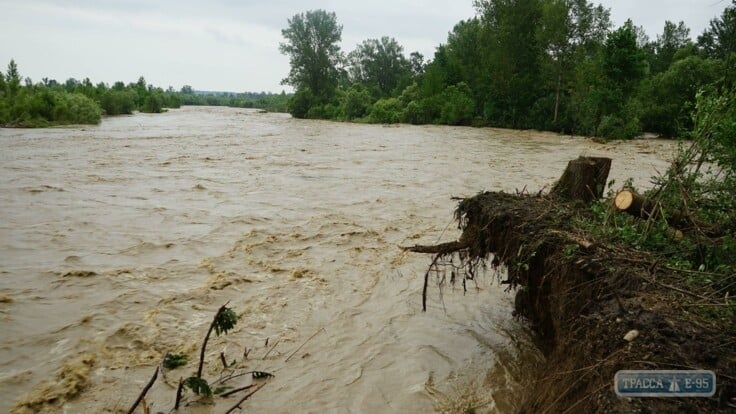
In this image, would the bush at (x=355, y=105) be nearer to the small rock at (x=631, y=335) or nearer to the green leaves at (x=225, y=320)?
the green leaves at (x=225, y=320)

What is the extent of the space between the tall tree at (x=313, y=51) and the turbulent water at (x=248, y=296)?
4897 centimetres

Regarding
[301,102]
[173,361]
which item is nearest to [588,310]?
[173,361]

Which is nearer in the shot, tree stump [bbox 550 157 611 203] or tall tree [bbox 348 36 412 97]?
tree stump [bbox 550 157 611 203]

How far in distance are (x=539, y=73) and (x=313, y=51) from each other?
32.4 meters

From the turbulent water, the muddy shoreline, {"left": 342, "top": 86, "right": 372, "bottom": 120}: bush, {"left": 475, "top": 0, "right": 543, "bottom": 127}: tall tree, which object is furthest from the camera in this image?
{"left": 342, "top": 86, "right": 372, "bottom": 120}: bush

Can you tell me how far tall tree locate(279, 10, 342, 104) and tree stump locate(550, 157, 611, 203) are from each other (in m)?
56.3

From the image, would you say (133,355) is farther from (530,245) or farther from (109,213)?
(109,213)

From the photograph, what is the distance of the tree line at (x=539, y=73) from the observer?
89.8 feet

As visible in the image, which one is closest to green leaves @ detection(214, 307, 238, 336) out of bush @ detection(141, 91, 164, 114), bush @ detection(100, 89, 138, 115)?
bush @ detection(100, 89, 138, 115)

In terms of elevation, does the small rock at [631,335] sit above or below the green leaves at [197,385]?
above

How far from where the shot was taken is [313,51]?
193 ft

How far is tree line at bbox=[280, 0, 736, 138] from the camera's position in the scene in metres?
27.4

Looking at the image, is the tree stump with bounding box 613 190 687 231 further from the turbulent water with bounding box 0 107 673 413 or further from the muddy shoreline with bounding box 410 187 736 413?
the turbulent water with bounding box 0 107 673 413

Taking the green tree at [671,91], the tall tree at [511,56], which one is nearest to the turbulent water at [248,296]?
the green tree at [671,91]
